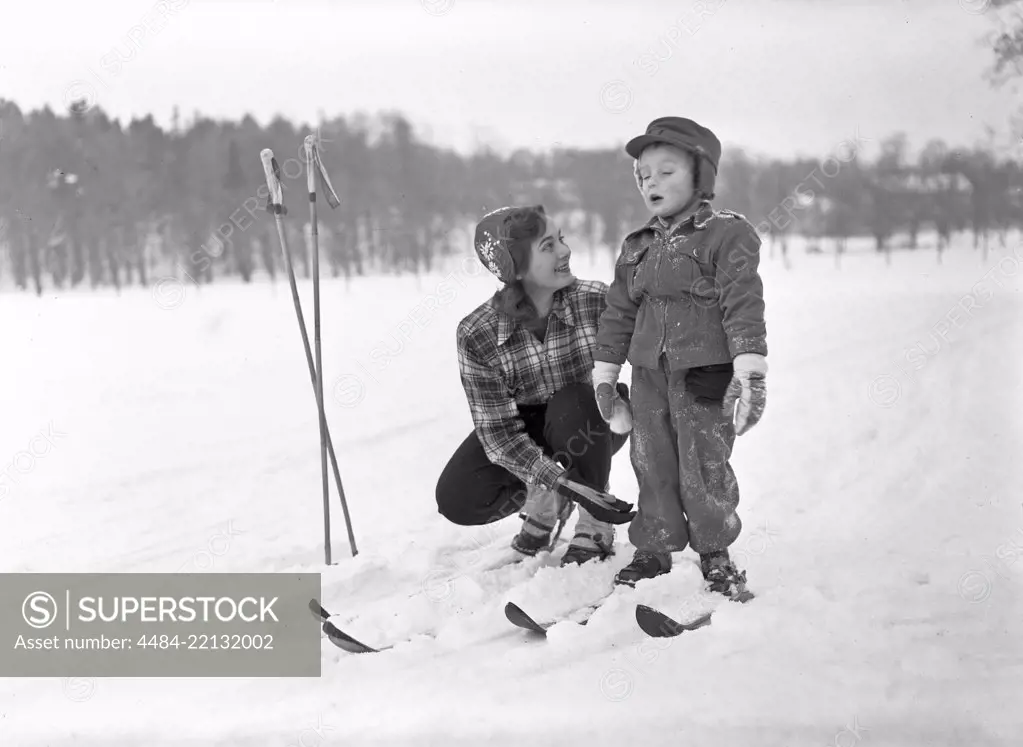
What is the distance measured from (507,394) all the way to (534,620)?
2.02 ft

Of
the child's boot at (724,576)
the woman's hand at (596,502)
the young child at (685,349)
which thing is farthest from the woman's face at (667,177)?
the child's boot at (724,576)

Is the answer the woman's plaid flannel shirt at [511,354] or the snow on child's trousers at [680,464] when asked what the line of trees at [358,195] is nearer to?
the woman's plaid flannel shirt at [511,354]

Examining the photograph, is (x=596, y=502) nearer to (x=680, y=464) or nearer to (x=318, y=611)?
(x=680, y=464)

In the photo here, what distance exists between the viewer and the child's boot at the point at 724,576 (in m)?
1.92

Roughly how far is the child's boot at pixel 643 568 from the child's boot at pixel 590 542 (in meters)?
0.17

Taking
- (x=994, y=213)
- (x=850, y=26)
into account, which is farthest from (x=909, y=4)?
(x=994, y=213)

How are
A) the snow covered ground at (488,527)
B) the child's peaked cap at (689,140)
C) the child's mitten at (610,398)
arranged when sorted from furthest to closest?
the child's mitten at (610,398) < the child's peaked cap at (689,140) < the snow covered ground at (488,527)

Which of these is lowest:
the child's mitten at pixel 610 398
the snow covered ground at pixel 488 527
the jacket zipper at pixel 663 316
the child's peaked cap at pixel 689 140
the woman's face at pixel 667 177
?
the snow covered ground at pixel 488 527

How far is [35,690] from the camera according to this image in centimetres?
183

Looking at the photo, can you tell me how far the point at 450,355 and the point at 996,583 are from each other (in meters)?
2.28

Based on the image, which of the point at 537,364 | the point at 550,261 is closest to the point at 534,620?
the point at 537,364

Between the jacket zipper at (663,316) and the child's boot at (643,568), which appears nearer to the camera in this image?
the jacket zipper at (663,316)

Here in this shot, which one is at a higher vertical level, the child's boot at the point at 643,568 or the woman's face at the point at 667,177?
the woman's face at the point at 667,177

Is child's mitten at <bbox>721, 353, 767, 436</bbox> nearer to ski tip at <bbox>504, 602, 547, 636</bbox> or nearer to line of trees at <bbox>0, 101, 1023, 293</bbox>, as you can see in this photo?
ski tip at <bbox>504, 602, 547, 636</bbox>
